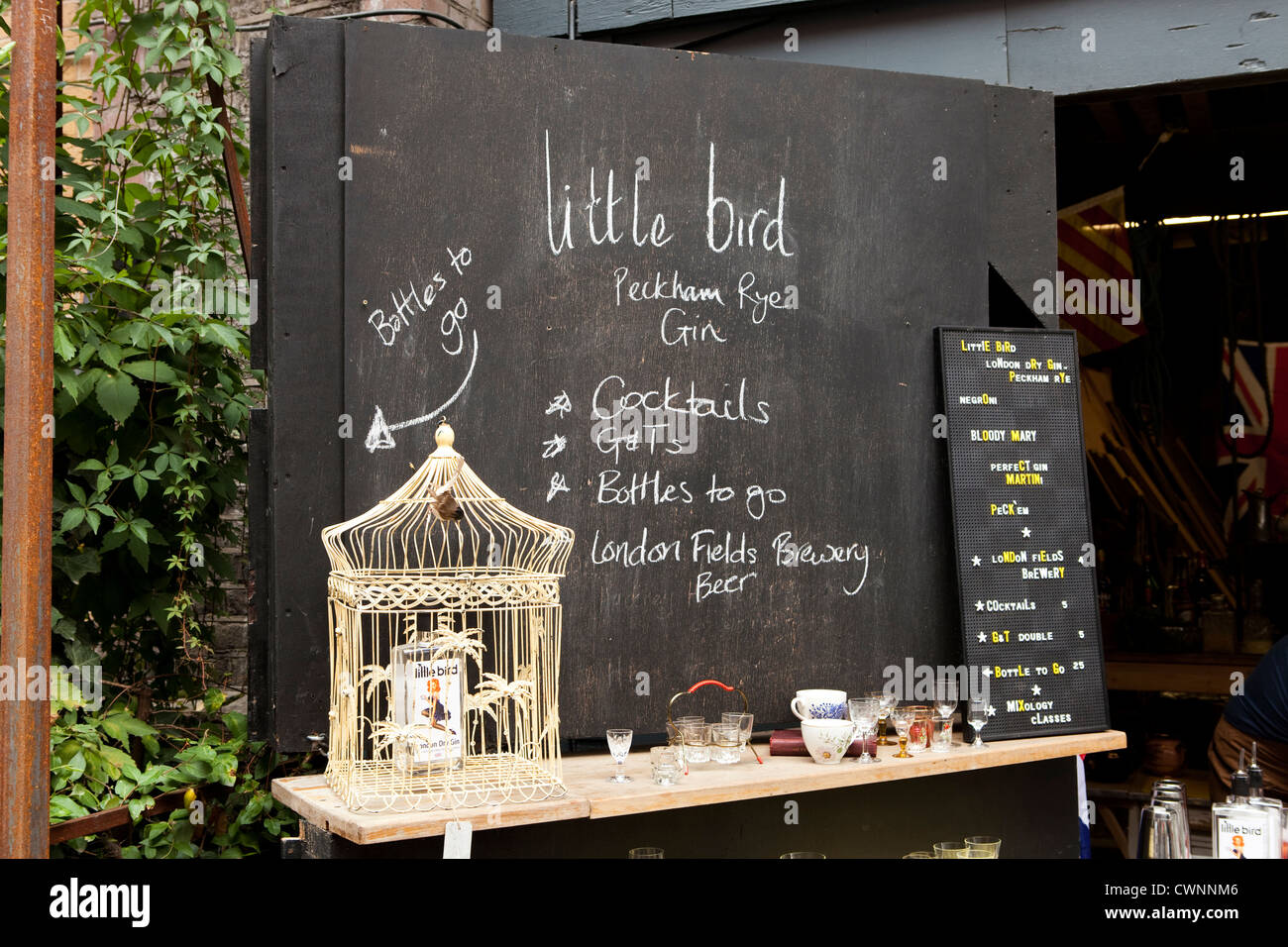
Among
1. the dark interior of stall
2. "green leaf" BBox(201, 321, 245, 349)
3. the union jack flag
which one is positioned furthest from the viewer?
the union jack flag

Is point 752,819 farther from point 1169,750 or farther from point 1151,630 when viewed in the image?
point 1151,630

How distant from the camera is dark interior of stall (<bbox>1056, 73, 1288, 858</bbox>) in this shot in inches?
226

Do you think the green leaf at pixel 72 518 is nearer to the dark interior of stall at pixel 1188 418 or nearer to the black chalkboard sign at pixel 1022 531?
the black chalkboard sign at pixel 1022 531

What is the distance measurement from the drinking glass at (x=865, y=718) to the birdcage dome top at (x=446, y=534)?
0.85 meters

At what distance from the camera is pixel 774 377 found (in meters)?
3.17

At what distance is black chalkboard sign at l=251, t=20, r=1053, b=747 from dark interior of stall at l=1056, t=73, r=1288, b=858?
2712 mm

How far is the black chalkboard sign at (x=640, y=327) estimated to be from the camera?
2.75m

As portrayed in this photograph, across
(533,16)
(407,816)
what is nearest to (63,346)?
(407,816)

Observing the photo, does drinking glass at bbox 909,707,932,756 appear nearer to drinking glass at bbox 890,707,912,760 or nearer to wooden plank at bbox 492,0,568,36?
drinking glass at bbox 890,707,912,760

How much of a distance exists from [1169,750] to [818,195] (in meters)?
3.46

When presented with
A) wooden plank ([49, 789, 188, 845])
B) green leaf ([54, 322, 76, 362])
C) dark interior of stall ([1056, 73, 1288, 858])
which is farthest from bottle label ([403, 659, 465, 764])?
dark interior of stall ([1056, 73, 1288, 858])

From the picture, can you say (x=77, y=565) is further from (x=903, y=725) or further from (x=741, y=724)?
(x=903, y=725)

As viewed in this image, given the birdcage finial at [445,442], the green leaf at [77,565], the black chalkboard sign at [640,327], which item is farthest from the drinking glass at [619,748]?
the green leaf at [77,565]

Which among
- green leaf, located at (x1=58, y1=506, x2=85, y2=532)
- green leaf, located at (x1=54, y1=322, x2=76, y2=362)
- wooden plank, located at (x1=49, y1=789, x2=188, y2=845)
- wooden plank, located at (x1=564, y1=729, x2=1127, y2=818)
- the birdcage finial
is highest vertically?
green leaf, located at (x1=54, y1=322, x2=76, y2=362)
